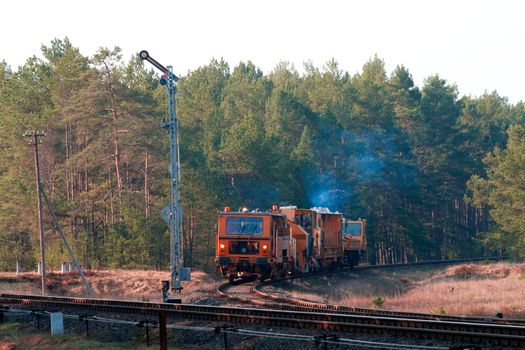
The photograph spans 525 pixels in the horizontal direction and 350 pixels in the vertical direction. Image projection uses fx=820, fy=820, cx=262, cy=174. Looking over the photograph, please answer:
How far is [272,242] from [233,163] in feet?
97.7

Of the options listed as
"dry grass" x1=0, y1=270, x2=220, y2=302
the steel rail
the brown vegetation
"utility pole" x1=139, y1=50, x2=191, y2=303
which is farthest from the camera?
"dry grass" x1=0, y1=270, x2=220, y2=302

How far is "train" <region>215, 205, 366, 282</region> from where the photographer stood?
31875mm

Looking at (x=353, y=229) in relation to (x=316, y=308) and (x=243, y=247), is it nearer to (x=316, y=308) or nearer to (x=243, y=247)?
(x=243, y=247)

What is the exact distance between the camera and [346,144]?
3056 inches

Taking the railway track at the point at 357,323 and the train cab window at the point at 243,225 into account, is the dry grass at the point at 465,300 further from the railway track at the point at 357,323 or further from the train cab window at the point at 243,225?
the train cab window at the point at 243,225

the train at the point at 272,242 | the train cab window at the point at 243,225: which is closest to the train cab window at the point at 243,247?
the train at the point at 272,242

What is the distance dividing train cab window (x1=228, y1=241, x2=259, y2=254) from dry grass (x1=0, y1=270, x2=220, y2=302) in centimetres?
251

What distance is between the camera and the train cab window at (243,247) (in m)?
31.9

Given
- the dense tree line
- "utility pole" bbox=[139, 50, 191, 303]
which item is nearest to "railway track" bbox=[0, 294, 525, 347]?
"utility pole" bbox=[139, 50, 191, 303]

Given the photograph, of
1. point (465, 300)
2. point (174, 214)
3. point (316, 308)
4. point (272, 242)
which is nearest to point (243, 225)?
point (272, 242)

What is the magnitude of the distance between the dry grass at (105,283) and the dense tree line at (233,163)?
25.3 ft

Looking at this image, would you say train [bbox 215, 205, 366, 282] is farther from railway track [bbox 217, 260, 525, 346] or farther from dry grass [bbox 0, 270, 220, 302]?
dry grass [bbox 0, 270, 220, 302]

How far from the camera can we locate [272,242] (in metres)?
31.9

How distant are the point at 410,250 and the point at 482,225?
16.7m
